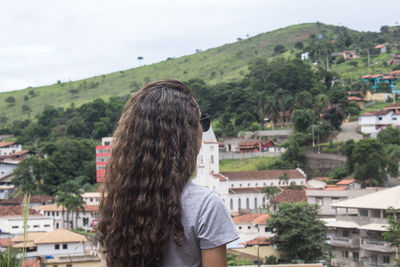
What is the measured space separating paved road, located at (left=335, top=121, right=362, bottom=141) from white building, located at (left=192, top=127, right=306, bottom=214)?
7438mm

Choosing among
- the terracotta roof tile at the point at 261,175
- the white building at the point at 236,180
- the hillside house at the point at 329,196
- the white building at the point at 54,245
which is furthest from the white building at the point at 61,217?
the hillside house at the point at 329,196

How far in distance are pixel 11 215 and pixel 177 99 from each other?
132 feet

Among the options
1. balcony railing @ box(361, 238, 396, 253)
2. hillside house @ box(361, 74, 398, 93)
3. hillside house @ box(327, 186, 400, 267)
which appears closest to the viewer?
balcony railing @ box(361, 238, 396, 253)

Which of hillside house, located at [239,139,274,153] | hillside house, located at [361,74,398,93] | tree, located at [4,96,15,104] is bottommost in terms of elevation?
hillside house, located at [239,139,274,153]

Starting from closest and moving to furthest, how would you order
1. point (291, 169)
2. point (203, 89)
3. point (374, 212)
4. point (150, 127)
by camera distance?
point (150, 127) < point (374, 212) < point (291, 169) < point (203, 89)

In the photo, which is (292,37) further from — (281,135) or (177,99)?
(177,99)

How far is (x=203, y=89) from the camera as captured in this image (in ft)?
218

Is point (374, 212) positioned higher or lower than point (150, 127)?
lower

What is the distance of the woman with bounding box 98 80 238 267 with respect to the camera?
198 cm

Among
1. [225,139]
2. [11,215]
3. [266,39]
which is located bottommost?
[11,215]

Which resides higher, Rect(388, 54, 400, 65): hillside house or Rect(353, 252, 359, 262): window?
Rect(388, 54, 400, 65): hillside house

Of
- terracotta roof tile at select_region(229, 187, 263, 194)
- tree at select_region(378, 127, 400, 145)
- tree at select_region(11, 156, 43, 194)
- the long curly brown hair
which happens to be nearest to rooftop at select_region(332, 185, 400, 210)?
terracotta roof tile at select_region(229, 187, 263, 194)

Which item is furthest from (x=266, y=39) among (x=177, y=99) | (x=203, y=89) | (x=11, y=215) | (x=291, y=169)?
(x=177, y=99)

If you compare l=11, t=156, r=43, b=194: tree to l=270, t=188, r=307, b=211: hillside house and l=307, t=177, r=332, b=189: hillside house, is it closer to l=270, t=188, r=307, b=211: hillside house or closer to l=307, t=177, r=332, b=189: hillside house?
l=270, t=188, r=307, b=211: hillside house
